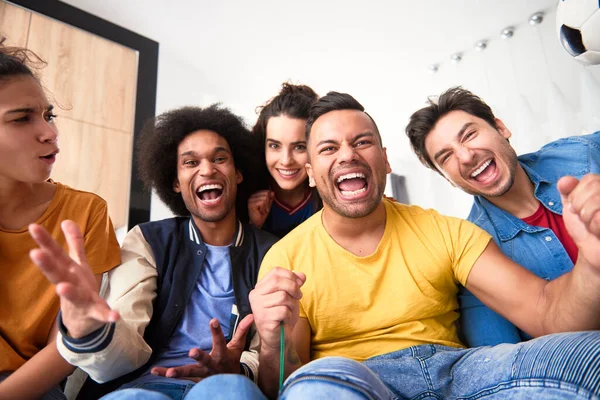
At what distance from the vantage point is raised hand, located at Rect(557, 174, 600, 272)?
687 millimetres

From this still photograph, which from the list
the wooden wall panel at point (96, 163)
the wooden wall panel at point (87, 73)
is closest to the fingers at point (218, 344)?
the wooden wall panel at point (96, 163)

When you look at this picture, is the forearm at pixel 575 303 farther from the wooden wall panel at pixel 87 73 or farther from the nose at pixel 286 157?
the wooden wall panel at pixel 87 73

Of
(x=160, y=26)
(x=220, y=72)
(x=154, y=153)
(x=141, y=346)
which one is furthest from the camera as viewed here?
(x=220, y=72)

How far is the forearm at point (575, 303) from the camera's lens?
80cm

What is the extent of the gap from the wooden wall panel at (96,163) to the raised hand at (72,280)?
188 cm

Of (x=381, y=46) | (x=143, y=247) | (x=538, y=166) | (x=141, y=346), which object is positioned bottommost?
(x=141, y=346)

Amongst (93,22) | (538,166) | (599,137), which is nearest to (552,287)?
(538,166)

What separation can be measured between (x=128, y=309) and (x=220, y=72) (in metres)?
2.96

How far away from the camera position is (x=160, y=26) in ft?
9.79

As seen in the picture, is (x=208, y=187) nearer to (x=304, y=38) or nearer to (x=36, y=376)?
(x=36, y=376)

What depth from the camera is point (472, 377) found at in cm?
80

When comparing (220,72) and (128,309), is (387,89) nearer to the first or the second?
(220,72)

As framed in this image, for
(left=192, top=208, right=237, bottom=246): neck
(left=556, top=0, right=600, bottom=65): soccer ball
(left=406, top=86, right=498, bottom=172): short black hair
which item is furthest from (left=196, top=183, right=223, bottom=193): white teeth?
(left=556, top=0, right=600, bottom=65): soccer ball

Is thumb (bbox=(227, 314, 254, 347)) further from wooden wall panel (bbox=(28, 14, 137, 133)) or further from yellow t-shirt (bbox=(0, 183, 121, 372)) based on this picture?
wooden wall panel (bbox=(28, 14, 137, 133))
